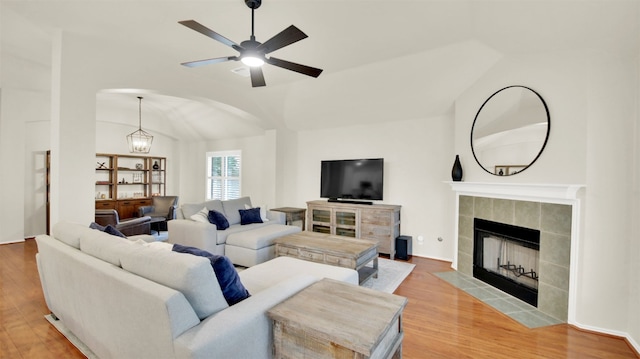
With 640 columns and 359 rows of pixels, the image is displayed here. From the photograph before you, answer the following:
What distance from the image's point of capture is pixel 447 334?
2.56 m

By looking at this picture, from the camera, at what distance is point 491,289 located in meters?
3.54

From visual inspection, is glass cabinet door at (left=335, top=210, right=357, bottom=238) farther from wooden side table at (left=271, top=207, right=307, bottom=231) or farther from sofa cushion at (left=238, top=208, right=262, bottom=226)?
sofa cushion at (left=238, top=208, right=262, bottom=226)

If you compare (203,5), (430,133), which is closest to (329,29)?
(203,5)

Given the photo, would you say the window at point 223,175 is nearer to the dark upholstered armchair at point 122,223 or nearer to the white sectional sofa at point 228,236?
the dark upholstered armchair at point 122,223

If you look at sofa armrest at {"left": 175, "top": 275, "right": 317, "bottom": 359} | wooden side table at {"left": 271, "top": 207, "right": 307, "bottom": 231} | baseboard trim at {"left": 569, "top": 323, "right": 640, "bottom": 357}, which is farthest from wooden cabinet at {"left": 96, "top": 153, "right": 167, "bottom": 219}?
baseboard trim at {"left": 569, "top": 323, "right": 640, "bottom": 357}

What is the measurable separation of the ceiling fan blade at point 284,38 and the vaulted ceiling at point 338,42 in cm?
61

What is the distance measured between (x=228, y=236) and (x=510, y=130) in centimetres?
404

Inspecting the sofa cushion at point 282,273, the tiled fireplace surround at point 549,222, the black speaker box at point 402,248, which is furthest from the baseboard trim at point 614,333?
the black speaker box at point 402,248

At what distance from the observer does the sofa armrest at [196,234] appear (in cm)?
413

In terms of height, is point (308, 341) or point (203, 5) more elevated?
point (203, 5)

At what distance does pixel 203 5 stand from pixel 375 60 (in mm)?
A: 2237

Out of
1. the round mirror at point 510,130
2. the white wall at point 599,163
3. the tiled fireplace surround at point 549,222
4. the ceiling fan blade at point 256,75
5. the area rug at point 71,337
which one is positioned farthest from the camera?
the round mirror at point 510,130

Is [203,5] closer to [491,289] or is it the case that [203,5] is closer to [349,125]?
[349,125]

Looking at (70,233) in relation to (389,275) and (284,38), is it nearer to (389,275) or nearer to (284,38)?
(284,38)
